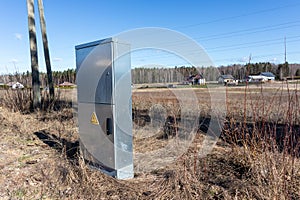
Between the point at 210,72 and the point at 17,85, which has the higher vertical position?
the point at 210,72

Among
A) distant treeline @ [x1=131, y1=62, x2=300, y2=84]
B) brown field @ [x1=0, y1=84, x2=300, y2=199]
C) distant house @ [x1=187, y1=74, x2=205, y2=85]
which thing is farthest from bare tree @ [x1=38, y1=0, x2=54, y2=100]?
distant house @ [x1=187, y1=74, x2=205, y2=85]

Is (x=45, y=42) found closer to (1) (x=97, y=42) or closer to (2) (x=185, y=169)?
(1) (x=97, y=42)

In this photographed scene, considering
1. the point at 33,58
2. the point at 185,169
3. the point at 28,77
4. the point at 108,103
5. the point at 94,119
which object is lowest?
the point at 185,169

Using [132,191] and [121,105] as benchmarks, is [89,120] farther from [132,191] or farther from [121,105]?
[132,191]

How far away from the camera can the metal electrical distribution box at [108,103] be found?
2.57 meters

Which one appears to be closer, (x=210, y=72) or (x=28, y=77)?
(x=210, y=72)

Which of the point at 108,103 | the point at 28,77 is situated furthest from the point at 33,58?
the point at 108,103

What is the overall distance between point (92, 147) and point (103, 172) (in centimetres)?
40

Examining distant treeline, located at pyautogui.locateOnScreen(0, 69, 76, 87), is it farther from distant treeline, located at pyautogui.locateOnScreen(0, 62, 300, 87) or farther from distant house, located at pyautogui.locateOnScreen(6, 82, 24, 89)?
distant treeline, located at pyautogui.locateOnScreen(0, 62, 300, 87)

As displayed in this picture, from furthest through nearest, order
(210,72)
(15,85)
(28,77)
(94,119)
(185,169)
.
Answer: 1. (28,77)
2. (15,85)
3. (210,72)
4. (94,119)
5. (185,169)

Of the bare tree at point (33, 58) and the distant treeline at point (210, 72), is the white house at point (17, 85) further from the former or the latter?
the distant treeline at point (210, 72)

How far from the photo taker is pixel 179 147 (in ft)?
12.9

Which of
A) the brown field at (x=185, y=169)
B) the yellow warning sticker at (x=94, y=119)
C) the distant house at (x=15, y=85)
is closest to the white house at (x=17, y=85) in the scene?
the distant house at (x=15, y=85)

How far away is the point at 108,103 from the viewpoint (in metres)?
2.63
